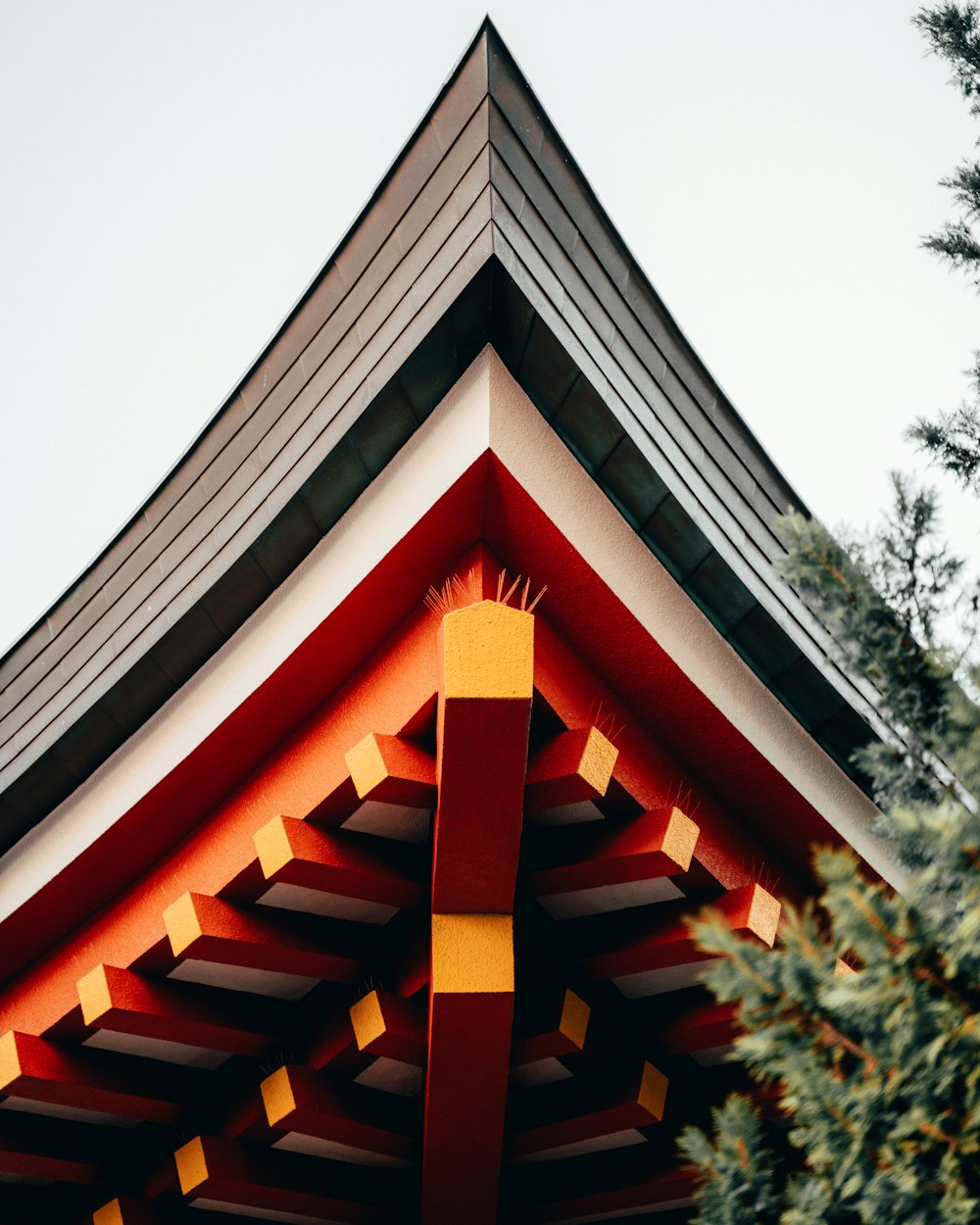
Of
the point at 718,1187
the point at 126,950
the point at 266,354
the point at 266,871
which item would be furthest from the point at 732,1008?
the point at 266,354

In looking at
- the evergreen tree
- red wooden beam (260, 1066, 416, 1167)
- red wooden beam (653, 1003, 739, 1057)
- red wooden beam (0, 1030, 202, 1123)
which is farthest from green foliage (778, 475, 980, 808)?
red wooden beam (0, 1030, 202, 1123)

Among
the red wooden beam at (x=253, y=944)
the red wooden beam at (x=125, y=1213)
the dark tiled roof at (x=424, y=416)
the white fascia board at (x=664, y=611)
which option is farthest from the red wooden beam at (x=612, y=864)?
the red wooden beam at (x=125, y=1213)

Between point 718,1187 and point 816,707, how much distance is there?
2.40 meters

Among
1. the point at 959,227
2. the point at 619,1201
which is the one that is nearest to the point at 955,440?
the point at 959,227

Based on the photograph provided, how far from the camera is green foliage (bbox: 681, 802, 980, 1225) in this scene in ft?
6.04

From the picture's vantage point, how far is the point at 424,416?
3594mm

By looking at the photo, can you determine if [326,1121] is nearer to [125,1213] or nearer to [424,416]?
[125,1213]

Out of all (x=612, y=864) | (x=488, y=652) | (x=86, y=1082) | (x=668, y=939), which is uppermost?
(x=488, y=652)

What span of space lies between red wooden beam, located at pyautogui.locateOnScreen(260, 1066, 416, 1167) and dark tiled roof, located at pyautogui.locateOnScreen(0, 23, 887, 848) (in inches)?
51.9

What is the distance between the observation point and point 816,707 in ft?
13.8

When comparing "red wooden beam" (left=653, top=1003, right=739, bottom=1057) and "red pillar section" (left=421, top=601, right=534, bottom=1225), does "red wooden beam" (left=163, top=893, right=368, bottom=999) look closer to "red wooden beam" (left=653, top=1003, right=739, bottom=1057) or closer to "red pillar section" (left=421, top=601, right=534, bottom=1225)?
"red pillar section" (left=421, top=601, right=534, bottom=1225)

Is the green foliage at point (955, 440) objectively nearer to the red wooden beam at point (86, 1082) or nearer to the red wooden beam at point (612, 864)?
the red wooden beam at point (612, 864)

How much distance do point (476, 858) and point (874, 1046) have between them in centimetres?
137

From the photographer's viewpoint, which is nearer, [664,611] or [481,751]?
[481,751]
